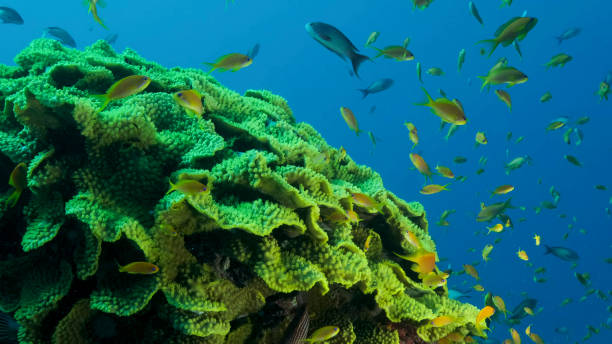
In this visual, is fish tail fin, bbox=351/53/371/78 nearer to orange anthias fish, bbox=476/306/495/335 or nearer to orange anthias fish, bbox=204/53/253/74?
orange anthias fish, bbox=204/53/253/74

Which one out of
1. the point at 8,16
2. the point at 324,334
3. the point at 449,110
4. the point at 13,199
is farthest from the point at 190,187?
the point at 8,16

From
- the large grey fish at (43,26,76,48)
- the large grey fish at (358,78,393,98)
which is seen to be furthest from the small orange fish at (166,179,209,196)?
the large grey fish at (43,26,76,48)

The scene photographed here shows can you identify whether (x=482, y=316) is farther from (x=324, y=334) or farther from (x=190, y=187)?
(x=190, y=187)

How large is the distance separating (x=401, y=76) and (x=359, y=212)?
320 ft

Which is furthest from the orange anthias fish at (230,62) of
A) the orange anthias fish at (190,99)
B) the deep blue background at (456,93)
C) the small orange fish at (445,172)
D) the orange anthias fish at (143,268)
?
the deep blue background at (456,93)

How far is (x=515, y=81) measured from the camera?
4.66 meters

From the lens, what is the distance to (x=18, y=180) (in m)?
2.14

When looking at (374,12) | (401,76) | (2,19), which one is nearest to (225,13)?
(374,12)

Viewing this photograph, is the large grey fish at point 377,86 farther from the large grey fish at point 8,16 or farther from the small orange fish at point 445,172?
the large grey fish at point 8,16

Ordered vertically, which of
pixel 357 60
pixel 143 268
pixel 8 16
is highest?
pixel 8 16

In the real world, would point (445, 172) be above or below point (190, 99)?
above

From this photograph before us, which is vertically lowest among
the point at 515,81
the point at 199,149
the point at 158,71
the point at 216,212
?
the point at 216,212

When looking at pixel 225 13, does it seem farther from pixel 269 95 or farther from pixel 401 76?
pixel 269 95

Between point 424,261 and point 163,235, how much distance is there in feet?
6.87
